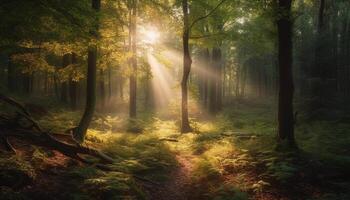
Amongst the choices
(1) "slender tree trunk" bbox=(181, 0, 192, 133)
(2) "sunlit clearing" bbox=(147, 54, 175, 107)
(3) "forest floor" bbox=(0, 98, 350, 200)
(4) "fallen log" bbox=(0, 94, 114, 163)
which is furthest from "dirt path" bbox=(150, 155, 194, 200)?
(2) "sunlit clearing" bbox=(147, 54, 175, 107)

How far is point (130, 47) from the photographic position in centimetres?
1972

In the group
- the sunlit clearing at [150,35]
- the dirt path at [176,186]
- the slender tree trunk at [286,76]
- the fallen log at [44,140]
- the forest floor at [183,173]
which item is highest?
the sunlit clearing at [150,35]

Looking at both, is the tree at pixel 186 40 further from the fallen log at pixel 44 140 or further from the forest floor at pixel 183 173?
the fallen log at pixel 44 140

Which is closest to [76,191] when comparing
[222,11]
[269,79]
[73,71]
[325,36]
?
[73,71]

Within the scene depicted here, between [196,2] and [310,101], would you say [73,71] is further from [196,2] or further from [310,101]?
[310,101]

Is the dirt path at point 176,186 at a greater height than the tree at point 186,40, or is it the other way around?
the tree at point 186,40

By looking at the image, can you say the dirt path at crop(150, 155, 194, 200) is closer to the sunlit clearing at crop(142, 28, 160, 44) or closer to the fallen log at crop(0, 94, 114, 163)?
the fallen log at crop(0, 94, 114, 163)

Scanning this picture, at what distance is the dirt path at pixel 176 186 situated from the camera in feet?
28.0

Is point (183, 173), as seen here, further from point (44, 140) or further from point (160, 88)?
point (160, 88)

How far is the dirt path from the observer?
855 centimetres

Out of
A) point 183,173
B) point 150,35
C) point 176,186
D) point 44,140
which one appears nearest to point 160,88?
point 150,35

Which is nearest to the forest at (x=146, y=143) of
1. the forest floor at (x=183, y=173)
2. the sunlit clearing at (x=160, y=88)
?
the forest floor at (x=183, y=173)

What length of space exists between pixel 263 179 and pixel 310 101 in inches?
569

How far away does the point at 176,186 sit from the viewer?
371 inches
